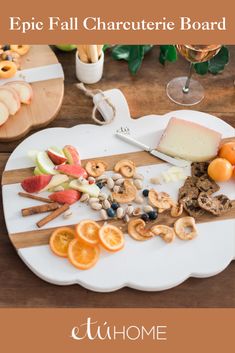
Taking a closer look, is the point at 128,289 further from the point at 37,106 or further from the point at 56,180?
the point at 37,106

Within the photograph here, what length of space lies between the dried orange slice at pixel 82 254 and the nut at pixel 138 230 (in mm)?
168

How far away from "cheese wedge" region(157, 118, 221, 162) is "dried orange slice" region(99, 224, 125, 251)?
0.49 metres

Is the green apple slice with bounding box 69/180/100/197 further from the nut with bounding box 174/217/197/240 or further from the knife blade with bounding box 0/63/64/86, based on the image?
the knife blade with bounding box 0/63/64/86

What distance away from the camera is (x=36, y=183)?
2467 mm

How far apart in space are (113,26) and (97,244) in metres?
1.14

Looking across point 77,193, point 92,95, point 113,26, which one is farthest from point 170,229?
point 113,26

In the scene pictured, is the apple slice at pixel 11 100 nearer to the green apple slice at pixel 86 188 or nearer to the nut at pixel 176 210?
the green apple slice at pixel 86 188

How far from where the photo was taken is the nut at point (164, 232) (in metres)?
2.38

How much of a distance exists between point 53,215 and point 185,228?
0.57 metres

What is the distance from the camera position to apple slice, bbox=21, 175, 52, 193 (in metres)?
2.47

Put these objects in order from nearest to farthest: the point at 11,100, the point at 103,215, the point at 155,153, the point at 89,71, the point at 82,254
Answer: the point at 82,254
the point at 103,215
the point at 155,153
the point at 11,100
the point at 89,71

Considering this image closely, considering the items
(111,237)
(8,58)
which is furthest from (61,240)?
(8,58)

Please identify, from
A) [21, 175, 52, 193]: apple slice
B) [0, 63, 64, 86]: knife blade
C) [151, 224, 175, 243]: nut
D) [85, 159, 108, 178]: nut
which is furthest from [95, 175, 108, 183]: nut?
[0, 63, 64, 86]: knife blade

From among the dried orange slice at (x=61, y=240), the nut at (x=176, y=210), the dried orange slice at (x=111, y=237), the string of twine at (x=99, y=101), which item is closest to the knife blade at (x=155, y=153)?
the string of twine at (x=99, y=101)
